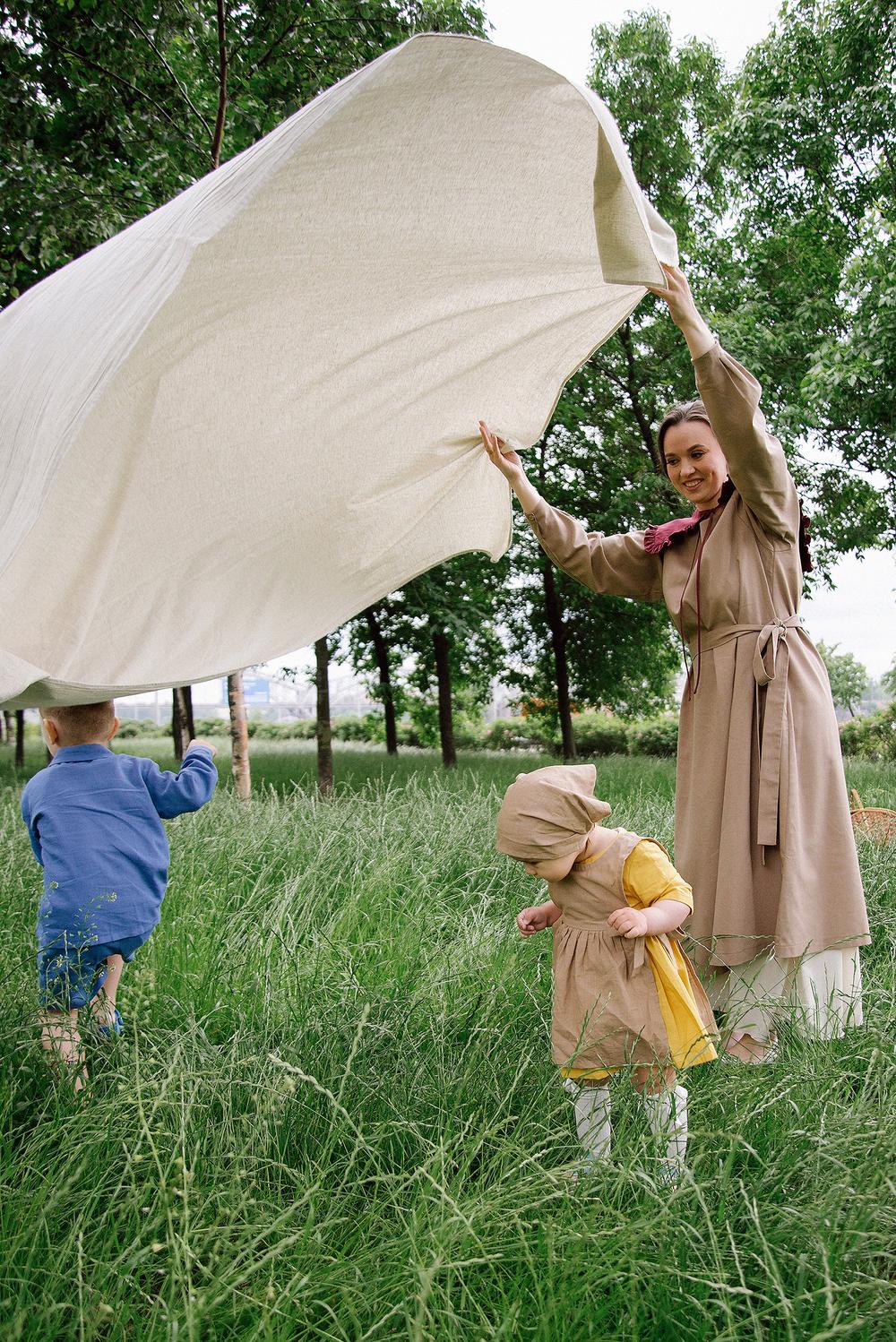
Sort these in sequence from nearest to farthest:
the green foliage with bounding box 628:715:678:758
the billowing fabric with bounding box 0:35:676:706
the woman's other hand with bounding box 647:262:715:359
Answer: the billowing fabric with bounding box 0:35:676:706
the woman's other hand with bounding box 647:262:715:359
the green foliage with bounding box 628:715:678:758

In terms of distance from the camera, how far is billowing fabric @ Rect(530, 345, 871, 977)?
8.93ft

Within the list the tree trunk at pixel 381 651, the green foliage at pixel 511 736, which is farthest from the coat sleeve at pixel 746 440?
the green foliage at pixel 511 736

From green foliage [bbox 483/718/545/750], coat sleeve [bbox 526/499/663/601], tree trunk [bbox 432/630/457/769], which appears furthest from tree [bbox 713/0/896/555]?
green foliage [bbox 483/718/545/750]

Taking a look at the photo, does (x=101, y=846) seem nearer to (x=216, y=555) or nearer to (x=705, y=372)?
(x=216, y=555)

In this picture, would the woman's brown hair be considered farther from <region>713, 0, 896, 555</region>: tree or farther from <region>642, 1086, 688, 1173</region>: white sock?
<region>713, 0, 896, 555</region>: tree

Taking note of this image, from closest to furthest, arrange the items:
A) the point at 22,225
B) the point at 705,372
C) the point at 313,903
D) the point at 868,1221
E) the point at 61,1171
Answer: the point at 868,1221 < the point at 61,1171 < the point at 705,372 < the point at 313,903 < the point at 22,225

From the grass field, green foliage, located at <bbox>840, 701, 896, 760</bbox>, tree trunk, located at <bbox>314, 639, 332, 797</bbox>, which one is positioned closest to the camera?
the grass field

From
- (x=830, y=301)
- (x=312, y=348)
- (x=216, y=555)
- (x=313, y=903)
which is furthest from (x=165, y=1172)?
(x=830, y=301)

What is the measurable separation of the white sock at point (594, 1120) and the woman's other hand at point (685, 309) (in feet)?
5.76

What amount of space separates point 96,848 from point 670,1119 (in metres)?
1.64

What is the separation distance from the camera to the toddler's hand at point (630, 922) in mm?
2072

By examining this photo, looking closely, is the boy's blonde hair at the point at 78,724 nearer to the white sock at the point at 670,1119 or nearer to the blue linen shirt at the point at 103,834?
the blue linen shirt at the point at 103,834

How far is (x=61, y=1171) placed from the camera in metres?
1.82

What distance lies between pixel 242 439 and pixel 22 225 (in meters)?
5.40
